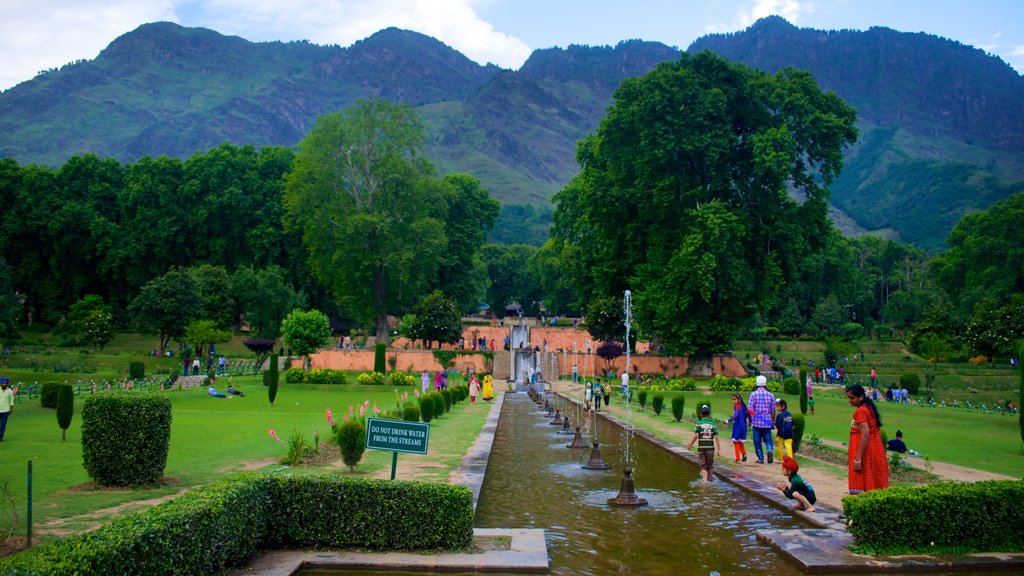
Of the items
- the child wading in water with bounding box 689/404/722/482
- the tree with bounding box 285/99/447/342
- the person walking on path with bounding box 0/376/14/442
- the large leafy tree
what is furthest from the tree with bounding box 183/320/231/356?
the child wading in water with bounding box 689/404/722/482

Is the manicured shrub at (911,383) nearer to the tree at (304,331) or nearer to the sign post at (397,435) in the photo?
the tree at (304,331)

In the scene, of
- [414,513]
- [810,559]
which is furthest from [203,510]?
[810,559]

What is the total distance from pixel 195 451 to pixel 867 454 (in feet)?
36.6

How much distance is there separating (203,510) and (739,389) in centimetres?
3060

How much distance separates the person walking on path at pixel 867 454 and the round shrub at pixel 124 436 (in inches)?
338

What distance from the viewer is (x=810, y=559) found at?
7637 mm

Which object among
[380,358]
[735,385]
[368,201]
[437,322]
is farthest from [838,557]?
[368,201]

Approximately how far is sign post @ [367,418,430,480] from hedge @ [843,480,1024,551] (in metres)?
4.79

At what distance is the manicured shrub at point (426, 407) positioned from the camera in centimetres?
1959

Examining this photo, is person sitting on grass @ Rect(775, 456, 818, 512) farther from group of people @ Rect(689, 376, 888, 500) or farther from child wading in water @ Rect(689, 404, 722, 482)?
child wading in water @ Rect(689, 404, 722, 482)

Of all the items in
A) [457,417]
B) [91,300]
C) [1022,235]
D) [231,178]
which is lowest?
[457,417]

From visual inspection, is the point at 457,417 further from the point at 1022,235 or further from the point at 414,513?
the point at 1022,235

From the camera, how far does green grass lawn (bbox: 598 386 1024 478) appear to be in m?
15.2

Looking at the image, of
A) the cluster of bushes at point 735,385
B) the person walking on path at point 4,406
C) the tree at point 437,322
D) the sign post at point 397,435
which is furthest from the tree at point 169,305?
the sign post at point 397,435
